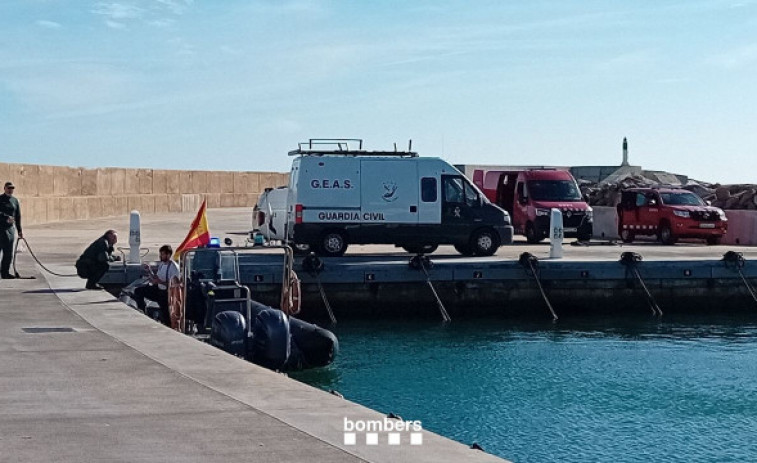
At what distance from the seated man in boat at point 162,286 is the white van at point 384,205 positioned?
25.9 ft

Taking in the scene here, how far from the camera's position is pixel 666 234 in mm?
34812

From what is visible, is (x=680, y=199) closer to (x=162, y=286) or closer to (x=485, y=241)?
(x=485, y=241)

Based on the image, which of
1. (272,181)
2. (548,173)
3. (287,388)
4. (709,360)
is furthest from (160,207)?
(287,388)

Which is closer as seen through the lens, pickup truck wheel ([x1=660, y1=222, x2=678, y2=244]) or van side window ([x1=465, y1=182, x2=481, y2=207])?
van side window ([x1=465, y1=182, x2=481, y2=207])

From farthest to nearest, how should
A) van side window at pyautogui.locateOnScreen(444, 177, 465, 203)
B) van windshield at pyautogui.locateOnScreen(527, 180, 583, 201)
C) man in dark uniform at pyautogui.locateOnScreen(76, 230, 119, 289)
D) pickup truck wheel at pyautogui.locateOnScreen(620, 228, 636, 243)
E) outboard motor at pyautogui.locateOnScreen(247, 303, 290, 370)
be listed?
pickup truck wheel at pyautogui.locateOnScreen(620, 228, 636, 243)
van windshield at pyautogui.locateOnScreen(527, 180, 583, 201)
van side window at pyautogui.locateOnScreen(444, 177, 465, 203)
man in dark uniform at pyautogui.locateOnScreen(76, 230, 119, 289)
outboard motor at pyautogui.locateOnScreen(247, 303, 290, 370)

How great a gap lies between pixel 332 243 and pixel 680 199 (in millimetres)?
12623

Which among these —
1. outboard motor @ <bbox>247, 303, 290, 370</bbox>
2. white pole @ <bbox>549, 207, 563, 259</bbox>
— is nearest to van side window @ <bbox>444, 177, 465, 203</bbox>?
white pole @ <bbox>549, 207, 563, 259</bbox>

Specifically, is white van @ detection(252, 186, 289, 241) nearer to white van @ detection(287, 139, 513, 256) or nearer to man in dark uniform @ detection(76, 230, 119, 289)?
white van @ detection(287, 139, 513, 256)

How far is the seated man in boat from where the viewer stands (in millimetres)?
18234

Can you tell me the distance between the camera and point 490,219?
27.9 meters

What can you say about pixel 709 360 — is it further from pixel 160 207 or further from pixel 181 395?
pixel 160 207

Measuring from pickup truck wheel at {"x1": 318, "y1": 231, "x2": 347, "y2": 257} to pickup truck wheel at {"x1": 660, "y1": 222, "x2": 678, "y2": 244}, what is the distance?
11496mm

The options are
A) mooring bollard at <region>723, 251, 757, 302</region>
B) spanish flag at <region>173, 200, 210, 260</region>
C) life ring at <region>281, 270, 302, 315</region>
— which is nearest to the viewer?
life ring at <region>281, 270, 302, 315</region>

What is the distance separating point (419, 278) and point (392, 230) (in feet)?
7.63
